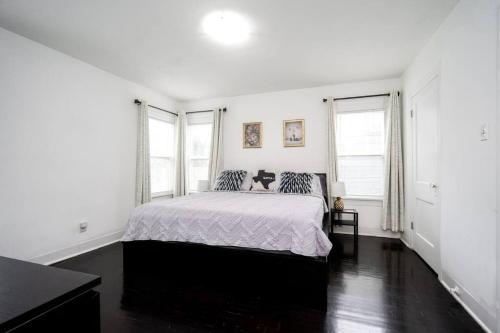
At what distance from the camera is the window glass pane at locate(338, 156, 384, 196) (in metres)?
3.94

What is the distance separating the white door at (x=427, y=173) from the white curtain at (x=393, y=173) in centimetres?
43

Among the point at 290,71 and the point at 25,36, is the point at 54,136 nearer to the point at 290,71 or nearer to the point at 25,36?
the point at 25,36

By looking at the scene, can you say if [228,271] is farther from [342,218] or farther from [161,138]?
[161,138]

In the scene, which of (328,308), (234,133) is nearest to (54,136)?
(234,133)

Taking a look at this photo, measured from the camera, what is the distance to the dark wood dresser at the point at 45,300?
49 cm

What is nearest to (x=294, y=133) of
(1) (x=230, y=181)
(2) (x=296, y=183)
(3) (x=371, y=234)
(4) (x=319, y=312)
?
(2) (x=296, y=183)

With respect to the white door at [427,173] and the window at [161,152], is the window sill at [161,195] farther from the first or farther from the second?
the white door at [427,173]

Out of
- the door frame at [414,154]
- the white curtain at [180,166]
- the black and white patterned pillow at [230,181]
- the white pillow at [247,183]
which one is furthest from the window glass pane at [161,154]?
the door frame at [414,154]

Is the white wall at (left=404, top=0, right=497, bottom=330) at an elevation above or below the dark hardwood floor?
above

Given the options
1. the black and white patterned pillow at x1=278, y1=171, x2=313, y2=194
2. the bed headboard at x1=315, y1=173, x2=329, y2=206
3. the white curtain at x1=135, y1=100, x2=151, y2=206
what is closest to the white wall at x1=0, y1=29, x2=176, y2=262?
the white curtain at x1=135, y1=100, x2=151, y2=206

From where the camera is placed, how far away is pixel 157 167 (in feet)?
15.0

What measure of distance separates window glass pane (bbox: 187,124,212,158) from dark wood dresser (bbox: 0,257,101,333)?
171 inches

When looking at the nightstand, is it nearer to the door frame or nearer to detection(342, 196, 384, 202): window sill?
detection(342, 196, 384, 202): window sill

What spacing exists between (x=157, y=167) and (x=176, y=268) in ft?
8.54
